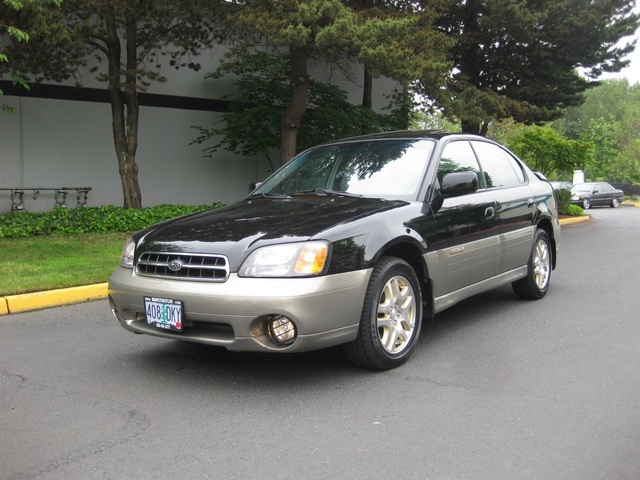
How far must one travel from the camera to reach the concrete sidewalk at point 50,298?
686cm

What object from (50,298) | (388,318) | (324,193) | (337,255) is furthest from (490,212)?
(50,298)

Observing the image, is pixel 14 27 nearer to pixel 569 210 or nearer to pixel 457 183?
pixel 457 183

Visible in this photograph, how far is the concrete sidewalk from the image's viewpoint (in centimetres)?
686

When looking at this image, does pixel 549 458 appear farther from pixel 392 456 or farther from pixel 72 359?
pixel 72 359

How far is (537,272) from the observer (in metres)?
7.02

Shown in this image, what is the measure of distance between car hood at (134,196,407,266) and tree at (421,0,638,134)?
12.3 meters

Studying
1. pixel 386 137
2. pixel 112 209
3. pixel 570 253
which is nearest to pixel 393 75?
pixel 570 253

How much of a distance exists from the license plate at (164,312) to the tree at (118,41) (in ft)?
25.2

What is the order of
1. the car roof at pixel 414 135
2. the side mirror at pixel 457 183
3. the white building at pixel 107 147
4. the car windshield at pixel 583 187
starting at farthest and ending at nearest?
1. the car windshield at pixel 583 187
2. the white building at pixel 107 147
3. the car roof at pixel 414 135
4. the side mirror at pixel 457 183

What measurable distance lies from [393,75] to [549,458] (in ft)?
36.7

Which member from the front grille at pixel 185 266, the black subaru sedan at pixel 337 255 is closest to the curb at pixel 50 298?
the black subaru sedan at pixel 337 255

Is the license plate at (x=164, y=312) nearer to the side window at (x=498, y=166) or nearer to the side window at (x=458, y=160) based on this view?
the side window at (x=458, y=160)

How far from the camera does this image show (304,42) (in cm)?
1265

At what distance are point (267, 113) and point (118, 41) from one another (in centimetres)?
433
